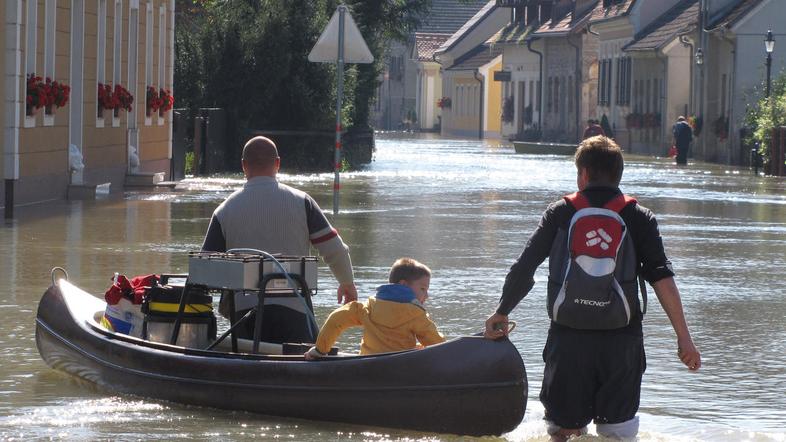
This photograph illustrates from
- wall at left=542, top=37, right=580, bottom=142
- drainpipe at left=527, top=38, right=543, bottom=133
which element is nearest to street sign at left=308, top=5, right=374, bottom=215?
wall at left=542, top=37, right=580, bottom=142

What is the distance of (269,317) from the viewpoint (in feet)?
29.7

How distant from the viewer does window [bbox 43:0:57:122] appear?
2452cm

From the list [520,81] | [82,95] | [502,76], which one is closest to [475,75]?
[502,76]

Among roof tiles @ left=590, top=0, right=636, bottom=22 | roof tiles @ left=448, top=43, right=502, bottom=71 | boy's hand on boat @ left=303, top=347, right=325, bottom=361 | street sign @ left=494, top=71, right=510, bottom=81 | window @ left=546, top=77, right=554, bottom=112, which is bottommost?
boy's hand on boat @ left=303, top=347, right=325, bottom=361

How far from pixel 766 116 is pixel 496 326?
1448 inches

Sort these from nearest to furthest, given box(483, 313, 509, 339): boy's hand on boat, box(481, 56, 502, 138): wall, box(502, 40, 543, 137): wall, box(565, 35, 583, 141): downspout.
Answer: box(483, 313, 509, 339): boy's hand on boat → box(565, 35, 583, 141): downspout → box(502, 40, 543, 137): wall → box(481, 56, 502, 138): wall

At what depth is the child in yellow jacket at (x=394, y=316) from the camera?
318 inches

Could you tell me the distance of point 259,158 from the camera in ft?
29.9

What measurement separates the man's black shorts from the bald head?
8.66 feet

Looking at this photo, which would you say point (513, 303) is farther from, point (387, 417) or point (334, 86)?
point (334, 86)

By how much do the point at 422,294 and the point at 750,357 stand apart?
3.32 m

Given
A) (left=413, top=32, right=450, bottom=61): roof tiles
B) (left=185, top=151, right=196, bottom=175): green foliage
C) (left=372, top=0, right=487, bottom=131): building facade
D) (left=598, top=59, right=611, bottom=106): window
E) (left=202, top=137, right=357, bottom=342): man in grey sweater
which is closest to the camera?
(left=202, top=137, right=357, bottom=342): man in grey sweater

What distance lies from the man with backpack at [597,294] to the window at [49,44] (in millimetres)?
18271

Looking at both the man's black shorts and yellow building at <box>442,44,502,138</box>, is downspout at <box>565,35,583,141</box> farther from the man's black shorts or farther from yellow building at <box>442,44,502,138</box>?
the man's black shorts
